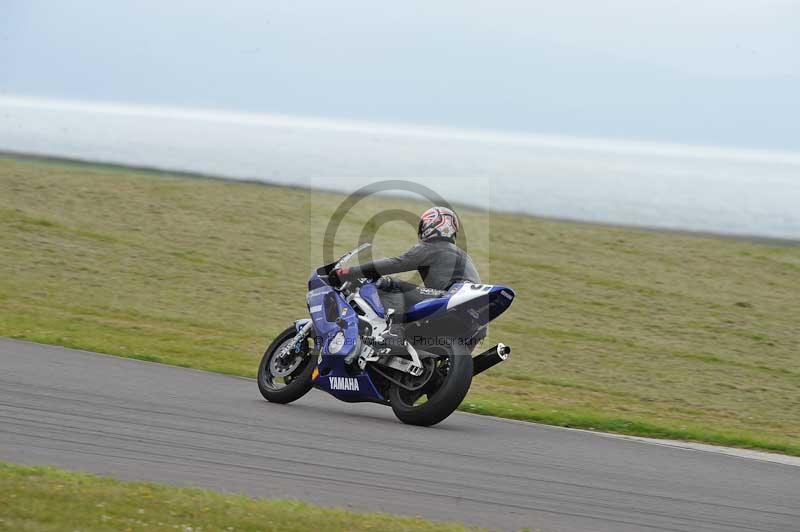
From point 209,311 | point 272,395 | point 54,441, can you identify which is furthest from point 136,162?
point 54,441

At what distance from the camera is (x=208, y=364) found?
15.3 metres

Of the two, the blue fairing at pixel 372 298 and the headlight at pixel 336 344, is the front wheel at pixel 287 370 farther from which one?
the blue fairing at pixel 372 298

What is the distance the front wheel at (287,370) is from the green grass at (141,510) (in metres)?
4.43

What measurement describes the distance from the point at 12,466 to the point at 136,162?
37.5 metres

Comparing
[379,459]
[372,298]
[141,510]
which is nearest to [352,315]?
[372,298]

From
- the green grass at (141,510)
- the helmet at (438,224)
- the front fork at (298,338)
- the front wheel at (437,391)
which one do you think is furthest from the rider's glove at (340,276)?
the green grass at (141,510)

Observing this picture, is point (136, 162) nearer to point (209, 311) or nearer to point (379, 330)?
point (209, 311)

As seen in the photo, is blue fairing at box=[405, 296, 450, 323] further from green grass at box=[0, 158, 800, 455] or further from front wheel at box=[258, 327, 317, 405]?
green grass at box=[0, 158, 800, 455]

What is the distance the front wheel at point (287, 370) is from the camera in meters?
11.4

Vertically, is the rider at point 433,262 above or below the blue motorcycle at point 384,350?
above

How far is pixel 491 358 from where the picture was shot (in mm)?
10758

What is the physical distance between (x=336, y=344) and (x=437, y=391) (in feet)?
4.42

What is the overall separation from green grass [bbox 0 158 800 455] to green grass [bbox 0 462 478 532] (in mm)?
6522

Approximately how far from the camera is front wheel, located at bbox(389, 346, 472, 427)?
33.1 ft
